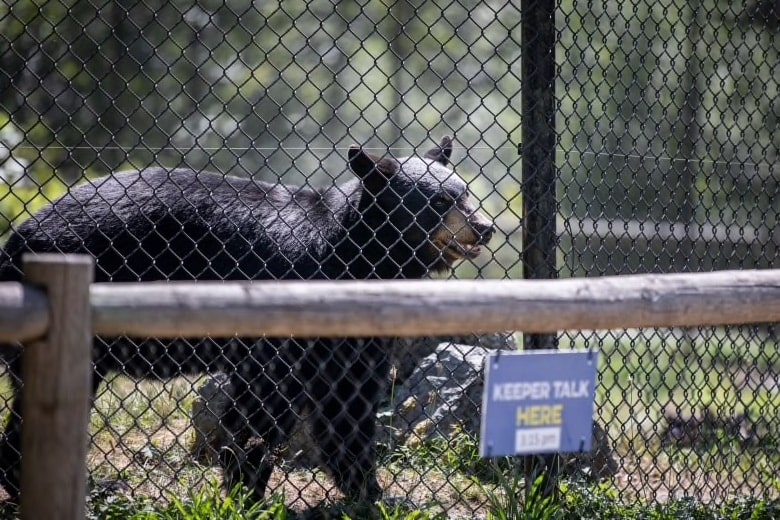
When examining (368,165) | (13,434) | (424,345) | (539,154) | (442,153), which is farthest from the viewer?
(424,345)

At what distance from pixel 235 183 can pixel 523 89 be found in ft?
5.38

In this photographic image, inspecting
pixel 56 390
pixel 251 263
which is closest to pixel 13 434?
pixel 251 263

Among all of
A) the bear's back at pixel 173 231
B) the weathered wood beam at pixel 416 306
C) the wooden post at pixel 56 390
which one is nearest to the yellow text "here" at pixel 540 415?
the weathered wood beam at pixel 416 306

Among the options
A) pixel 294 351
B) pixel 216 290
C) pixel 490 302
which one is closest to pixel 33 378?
pixel 216 290

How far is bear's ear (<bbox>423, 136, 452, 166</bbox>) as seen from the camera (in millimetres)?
4977

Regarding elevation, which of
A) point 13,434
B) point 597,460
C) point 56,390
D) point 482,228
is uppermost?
point 482,228

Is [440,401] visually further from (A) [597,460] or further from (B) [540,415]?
(B) [540,415]

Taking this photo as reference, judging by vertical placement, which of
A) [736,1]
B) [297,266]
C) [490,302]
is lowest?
[490,302]

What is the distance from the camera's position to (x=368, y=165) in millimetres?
4418

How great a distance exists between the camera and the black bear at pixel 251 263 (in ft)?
13.3

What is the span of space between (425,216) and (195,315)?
278 centimetres

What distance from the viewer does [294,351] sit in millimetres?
4250

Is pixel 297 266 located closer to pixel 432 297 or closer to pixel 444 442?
pixel 444 442

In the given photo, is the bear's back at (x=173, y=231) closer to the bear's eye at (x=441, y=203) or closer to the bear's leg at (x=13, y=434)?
the bear's leg at (x=13, y=434)
